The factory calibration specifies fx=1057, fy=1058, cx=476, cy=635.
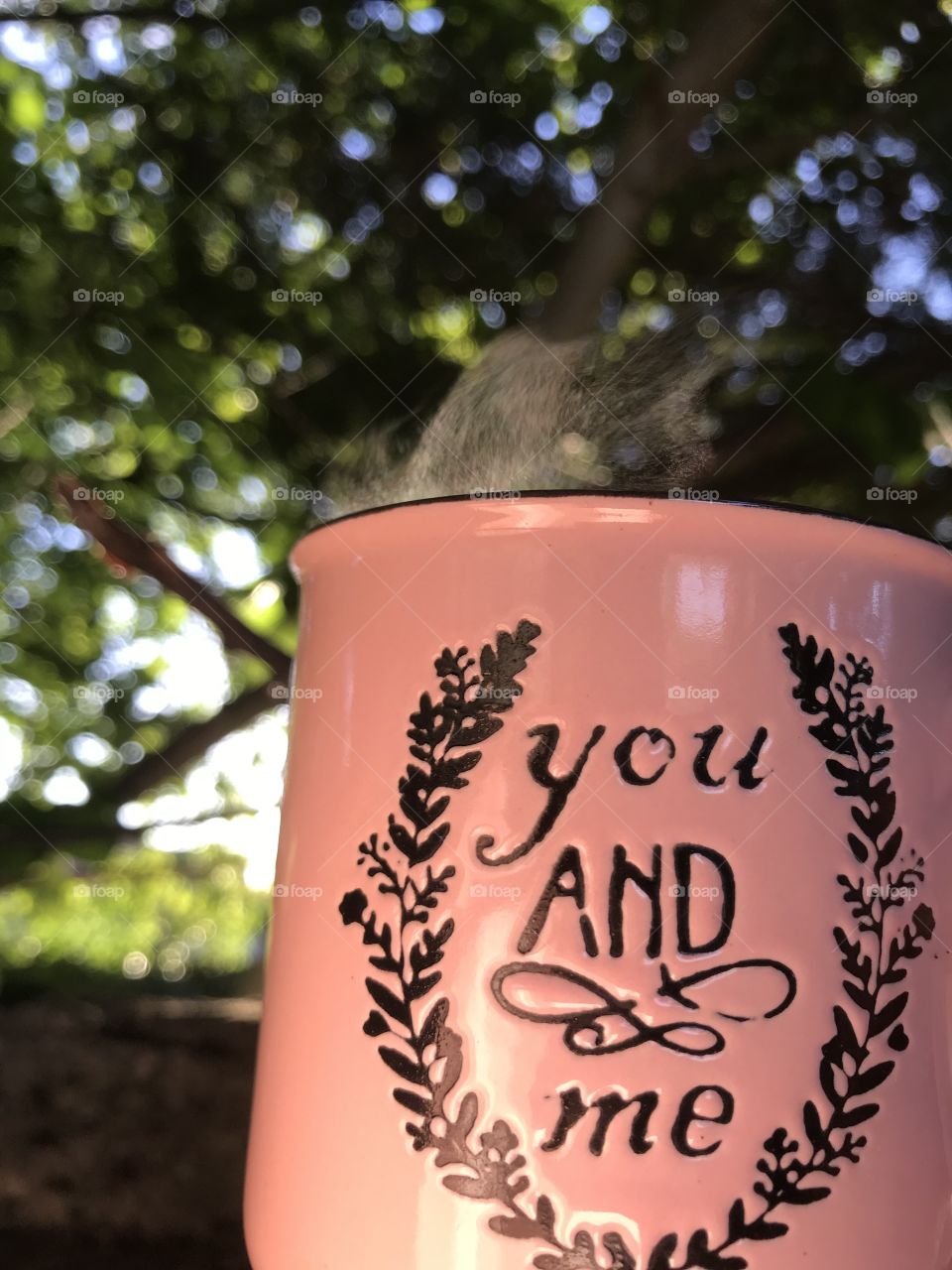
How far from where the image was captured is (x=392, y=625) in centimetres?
46

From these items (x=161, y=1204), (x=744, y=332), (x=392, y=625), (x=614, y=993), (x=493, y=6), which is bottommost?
(x=161, y=1204)

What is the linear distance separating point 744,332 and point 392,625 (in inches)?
18.9

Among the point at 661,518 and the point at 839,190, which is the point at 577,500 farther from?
the point at 839,190

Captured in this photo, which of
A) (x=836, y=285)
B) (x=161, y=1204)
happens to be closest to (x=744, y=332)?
(x=836, y=285)

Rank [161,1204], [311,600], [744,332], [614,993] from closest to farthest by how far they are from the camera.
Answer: [614,993]
[311,600]
[161,1204]
[744,332]
